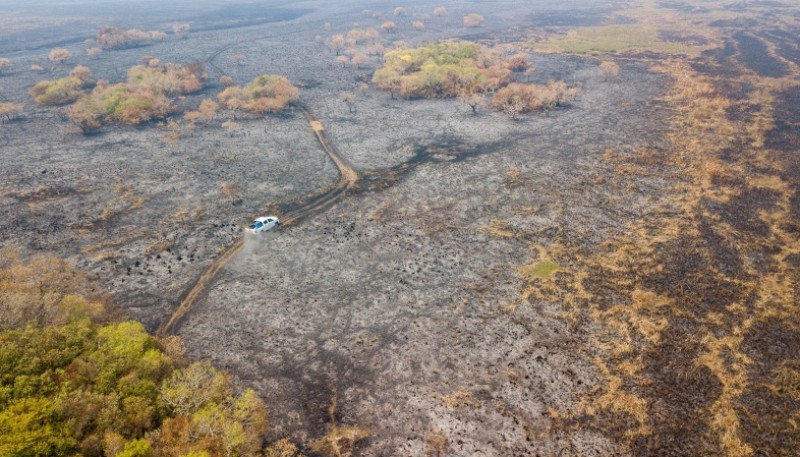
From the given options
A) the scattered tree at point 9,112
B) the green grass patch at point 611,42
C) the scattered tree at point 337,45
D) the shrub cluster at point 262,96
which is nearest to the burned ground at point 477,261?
the scattered tree at point 9,112

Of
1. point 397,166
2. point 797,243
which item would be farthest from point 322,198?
point 797,243

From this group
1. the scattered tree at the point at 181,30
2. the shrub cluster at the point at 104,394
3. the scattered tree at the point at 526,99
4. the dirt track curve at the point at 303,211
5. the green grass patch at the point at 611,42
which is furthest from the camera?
the scattered tree at the point at 181,30

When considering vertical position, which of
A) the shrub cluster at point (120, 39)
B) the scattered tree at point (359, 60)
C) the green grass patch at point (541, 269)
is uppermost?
the shrub cluster at point (120, 39)

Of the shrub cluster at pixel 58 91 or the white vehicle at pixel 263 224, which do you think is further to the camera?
the shrub cluster at pixel 58 91

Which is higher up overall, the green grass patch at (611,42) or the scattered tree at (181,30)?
the scattered tree at (181,30)

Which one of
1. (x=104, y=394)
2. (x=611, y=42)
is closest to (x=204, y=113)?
(x=104, y=394)

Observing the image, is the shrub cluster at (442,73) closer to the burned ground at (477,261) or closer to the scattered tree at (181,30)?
the burned ground at (477,261)

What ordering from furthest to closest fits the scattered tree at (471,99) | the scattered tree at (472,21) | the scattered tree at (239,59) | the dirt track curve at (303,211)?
the scattered tree at (472,21), the scattered tree at (239,59), the scattered tree at (471,99), the dirt track curve at (303,211)
